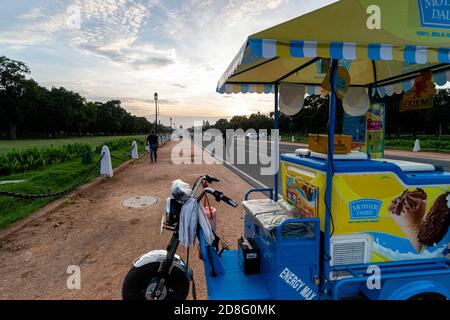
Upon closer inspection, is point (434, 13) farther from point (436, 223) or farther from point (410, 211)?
point (436, 223)

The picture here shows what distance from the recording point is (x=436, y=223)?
3.04 metres

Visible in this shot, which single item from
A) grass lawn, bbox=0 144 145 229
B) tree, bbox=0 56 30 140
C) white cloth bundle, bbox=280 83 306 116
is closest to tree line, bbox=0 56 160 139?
tree, bbox=0 56 30 140

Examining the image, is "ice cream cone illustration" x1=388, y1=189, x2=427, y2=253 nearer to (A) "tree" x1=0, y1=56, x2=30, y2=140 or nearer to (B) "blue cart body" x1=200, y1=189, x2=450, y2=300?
(B) "blue cart body" x1=200, y1=189, x2=450, y2=300

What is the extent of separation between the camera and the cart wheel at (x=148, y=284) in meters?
3.04

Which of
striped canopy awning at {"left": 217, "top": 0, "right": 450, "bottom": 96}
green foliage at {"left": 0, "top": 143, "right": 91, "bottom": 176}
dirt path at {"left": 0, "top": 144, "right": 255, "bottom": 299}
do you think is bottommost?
dirt path at {"left": 0, "top": 144, "right": 255, "bottom": 299}

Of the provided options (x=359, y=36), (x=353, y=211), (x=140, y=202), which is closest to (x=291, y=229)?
(x=353, y=211)

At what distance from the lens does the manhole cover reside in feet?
26.4

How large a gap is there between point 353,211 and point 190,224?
166 cm

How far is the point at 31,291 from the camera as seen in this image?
3.74 m

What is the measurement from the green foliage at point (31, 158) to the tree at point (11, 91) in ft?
211

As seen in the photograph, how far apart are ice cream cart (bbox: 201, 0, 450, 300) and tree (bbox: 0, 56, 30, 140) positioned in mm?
82237

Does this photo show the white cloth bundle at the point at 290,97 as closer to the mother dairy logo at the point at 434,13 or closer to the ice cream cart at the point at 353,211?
the ice cream cart at the point at 353,211
